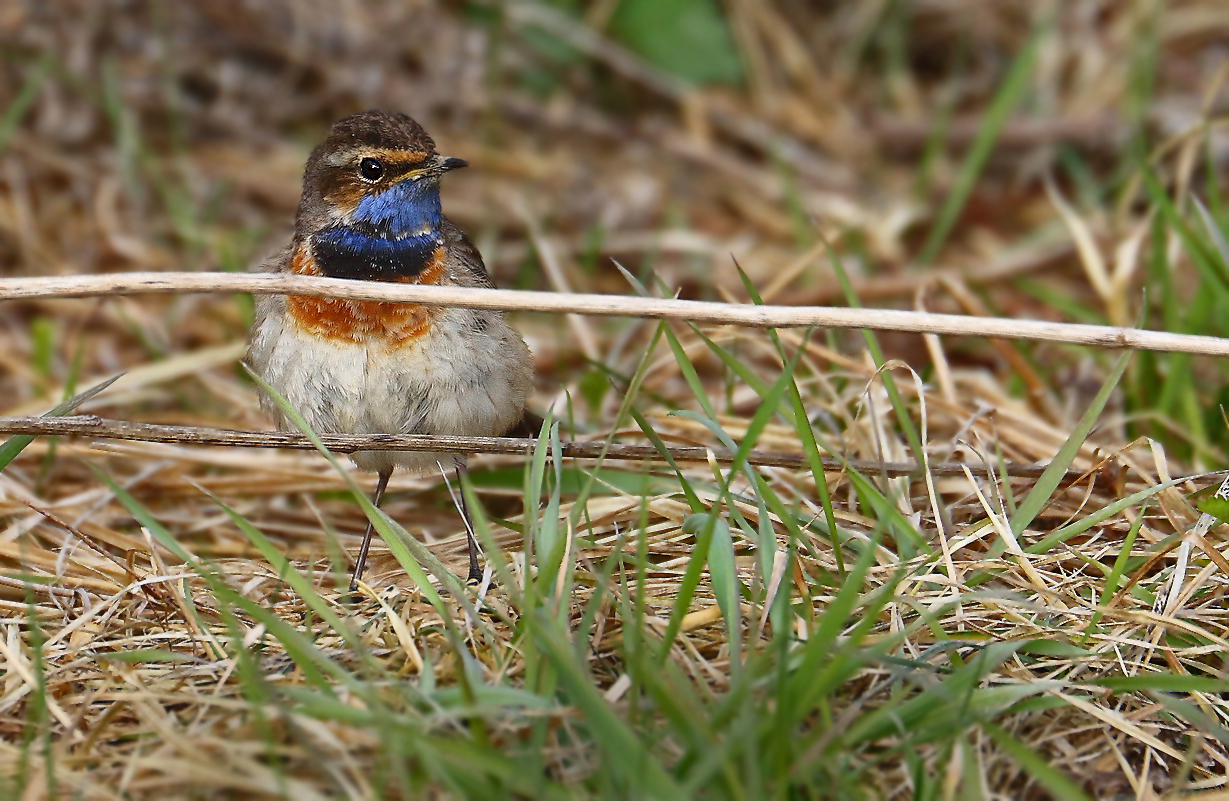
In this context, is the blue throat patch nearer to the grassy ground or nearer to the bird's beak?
the bird's beak

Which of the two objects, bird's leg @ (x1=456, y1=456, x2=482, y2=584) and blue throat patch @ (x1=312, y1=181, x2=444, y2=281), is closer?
bird's leg @ (x1=456, y1=456, x2=482, y2=584)

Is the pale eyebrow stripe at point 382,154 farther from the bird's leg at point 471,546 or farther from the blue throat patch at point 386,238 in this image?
the bird's leg at point 471,546

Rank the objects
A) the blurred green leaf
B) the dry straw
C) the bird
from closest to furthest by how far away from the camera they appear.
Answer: the dry straw
the bird
the blurred green leaf

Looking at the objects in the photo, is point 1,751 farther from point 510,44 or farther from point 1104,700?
point 510,44

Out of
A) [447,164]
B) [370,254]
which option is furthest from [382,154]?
[370,254]

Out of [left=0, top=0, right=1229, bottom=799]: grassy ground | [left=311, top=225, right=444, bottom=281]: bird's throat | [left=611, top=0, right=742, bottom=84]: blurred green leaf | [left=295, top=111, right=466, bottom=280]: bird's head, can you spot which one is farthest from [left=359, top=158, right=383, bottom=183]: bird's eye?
[left=611, top=0, right=742, bottom=84]: blurred green leaf

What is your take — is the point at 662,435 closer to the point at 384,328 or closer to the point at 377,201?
the point at 384,328

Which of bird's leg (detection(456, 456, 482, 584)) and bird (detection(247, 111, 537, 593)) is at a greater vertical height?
bird (detection(247, 111, 537, 593))
